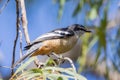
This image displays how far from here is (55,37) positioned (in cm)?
290

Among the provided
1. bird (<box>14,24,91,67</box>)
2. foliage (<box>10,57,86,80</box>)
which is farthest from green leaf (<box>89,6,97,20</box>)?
foliage (<box>10,57,86,80</box>)

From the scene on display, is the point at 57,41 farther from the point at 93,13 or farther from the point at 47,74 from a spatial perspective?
the point at 47,74

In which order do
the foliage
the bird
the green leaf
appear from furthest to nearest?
1. the bird
2. the green leaf
3. the foliage

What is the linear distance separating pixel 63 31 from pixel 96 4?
0.42 meters

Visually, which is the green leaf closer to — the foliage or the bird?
the bird

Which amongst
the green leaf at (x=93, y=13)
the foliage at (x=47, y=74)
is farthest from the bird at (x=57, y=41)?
the foliage at (x=47, y=74)

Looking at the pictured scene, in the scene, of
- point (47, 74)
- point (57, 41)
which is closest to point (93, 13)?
point (57, 41)

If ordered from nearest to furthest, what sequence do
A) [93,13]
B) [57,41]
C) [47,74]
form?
[47,74] < [93,13] < [57,41]

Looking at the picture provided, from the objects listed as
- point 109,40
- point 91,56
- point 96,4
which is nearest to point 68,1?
point 96,4

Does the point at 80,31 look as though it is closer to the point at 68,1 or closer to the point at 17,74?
the point at 68,1

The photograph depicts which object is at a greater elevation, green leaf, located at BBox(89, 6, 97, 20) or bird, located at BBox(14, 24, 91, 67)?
green leaf, located at BBox(89, 6, 97, 20)

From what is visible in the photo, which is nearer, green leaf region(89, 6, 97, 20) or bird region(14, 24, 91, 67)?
green leaf region(89, 6, 97, 20)

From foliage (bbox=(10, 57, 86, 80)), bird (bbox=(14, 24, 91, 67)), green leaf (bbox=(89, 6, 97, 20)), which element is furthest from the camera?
bird (bbox=(14, 24, 91, 67))

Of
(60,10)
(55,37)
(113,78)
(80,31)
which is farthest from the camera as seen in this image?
(113,78)
